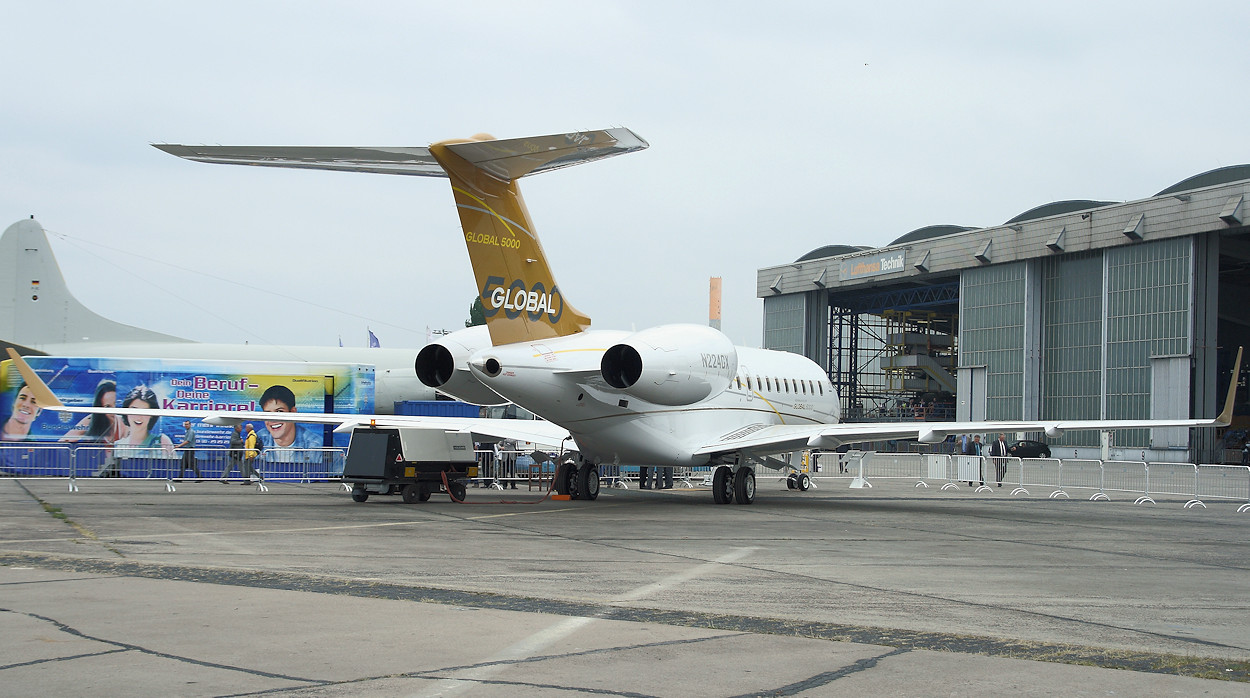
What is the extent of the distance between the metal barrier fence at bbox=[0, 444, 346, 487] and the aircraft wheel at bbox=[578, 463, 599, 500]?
7.45 metres

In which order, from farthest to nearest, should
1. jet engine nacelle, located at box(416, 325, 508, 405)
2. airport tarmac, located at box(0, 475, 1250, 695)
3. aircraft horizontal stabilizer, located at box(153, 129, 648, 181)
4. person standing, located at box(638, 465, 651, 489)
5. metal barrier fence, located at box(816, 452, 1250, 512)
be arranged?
person standing, located at box(638, 465, 651, 489) < metal barrier fence, located at box(816, 452, 1250, 512) < jet engine nacelle, located at box(416, 325, 508, 405) < aircraft horizontal stabilizer, located at box(153, 129, 648, 181) < airport tarmac, located at box(0, 475, 1250, 695)

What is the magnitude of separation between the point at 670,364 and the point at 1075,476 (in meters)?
17.6

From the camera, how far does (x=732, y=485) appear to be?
19.6m

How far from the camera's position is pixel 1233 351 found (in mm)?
58719

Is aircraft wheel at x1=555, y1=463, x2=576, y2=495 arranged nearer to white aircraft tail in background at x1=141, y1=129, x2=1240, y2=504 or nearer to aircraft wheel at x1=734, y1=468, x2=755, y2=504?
white aircraft tail in background at x1=141, y1=129, x2=1240, y2=504

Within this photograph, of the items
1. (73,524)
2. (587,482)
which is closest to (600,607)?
(73,524)

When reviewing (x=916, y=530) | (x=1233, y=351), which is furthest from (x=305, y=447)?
(x=1233, y=351)

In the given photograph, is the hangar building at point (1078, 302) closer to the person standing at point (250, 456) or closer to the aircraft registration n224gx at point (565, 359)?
the aircraft registration n224gx at point (565, 359)

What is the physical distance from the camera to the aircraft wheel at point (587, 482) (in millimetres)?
20281

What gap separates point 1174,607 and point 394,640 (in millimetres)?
5914

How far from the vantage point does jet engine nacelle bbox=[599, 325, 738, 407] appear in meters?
15.8

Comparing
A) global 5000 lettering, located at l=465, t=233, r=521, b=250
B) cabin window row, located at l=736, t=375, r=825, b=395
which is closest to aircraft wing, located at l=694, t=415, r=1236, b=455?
cabin window row, located at l=736, t=375, r=825, b=395

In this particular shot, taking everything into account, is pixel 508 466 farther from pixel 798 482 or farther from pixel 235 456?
pixel 798 482

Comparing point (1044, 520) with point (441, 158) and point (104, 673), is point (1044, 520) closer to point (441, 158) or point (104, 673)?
point (441, 158)
